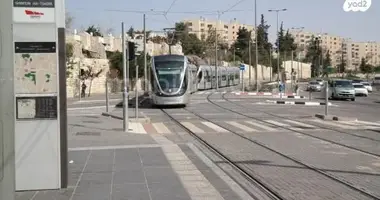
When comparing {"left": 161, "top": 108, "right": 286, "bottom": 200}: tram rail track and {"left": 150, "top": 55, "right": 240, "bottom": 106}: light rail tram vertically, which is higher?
{"left": 150, "top": 55, "right": 240, "bottom": 106}: light rail tram

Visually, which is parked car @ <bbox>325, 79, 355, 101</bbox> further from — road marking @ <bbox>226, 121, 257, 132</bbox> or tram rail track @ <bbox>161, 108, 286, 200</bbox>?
tram rail track @ <bbox>161, 108, 286, 200</bbox>

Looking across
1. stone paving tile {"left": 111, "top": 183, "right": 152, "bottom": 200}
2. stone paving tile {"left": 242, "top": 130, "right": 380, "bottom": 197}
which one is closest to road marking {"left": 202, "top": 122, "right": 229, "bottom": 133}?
stone paving tile {"left": 242, "top": 130, "right": 380, "bottom": 197}

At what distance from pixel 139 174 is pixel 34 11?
3.54 m

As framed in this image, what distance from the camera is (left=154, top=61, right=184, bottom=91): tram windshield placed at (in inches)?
1380

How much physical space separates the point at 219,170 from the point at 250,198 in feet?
8.86

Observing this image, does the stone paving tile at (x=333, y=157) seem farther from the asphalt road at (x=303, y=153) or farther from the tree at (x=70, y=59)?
the tree at (x=70, y=59)

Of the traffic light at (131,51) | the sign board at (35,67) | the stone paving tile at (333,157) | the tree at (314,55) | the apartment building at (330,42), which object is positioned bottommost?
the stone paving tile at (333,157)

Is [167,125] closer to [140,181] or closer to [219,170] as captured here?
[219,170]

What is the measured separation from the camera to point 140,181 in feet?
30.7

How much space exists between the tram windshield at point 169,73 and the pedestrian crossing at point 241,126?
413 inches

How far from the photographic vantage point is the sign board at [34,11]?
8.08 metres

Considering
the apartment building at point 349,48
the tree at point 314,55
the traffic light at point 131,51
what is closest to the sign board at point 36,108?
the traffic light at point 131,51

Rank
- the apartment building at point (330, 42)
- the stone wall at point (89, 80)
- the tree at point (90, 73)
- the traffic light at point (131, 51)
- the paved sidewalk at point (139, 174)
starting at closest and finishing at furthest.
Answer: the paved sidewalk at point (139, 174)
the traffic light at point (131, 51)
the stone wall at point (89, 80)
the tree at point (90, 73)
the apartment building at point (330, 42)

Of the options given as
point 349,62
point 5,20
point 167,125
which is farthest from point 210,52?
point 5,20
